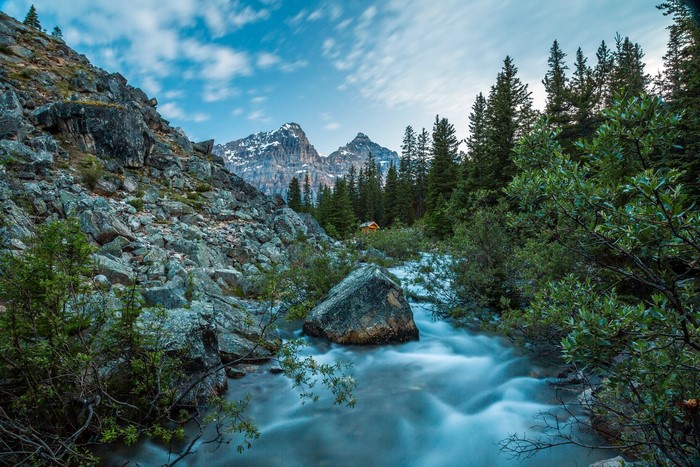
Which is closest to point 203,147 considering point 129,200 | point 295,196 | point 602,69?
point 129,200

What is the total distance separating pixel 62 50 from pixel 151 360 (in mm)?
33443

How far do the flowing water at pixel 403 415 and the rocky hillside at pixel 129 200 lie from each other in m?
1.11

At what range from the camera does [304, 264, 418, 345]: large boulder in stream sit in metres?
8.41

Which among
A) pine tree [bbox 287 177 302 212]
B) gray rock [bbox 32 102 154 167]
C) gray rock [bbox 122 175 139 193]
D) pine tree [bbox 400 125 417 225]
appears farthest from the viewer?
pine tree [bbox 287 177 302 212]

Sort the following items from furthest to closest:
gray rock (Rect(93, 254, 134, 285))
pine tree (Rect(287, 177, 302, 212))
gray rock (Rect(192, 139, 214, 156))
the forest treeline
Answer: pine tree (Rect(287, 177, 302, 212)) < gray rock (Rect(192, 139, 214, 156)) < gray rock (Rect(93, 254, 134, 285)) < the forest treeline

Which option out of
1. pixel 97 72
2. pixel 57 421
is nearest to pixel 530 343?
pixel 57 421

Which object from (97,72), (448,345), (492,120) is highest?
(97,72)

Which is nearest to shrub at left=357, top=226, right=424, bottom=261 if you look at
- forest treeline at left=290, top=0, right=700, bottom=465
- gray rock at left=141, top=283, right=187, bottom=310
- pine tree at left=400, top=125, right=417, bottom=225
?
forest treeline at left=290, top=0, right=700, bottom=465

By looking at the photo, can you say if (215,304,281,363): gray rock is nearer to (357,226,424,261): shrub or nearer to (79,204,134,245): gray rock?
(79,204,134,245): gray rock

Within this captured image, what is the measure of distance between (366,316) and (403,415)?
301 cm

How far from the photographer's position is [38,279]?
3480 millimetres

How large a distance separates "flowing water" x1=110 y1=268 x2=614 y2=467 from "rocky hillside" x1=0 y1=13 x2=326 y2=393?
1.11 meters

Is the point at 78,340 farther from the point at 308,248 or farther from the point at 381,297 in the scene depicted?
the point at 308,248

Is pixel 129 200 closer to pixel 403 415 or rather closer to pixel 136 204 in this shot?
pixel 136 204
